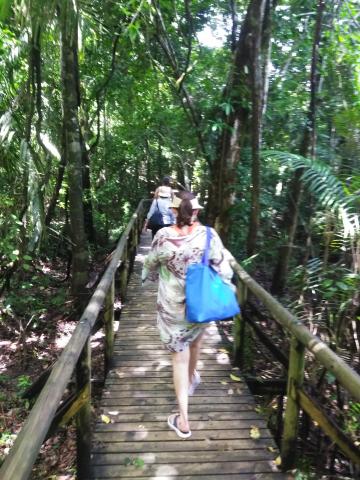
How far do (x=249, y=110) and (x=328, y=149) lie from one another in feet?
6.03

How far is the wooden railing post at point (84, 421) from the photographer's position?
8.58 feet

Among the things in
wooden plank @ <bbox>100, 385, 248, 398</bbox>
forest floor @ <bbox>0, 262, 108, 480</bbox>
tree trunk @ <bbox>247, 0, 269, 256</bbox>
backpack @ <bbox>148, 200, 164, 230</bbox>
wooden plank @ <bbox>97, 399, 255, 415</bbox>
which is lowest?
forest floor @ <bbox>0, 262, 108, 480</bbox>

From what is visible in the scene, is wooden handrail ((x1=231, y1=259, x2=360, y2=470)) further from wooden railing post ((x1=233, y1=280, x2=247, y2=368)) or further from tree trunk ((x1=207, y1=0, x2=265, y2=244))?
tree trunk ((x1=207, y1=0, x2=265, y2=244))

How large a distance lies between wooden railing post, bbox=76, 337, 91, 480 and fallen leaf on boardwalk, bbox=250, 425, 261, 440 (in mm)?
1217

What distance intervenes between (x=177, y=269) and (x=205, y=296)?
0.29 meters

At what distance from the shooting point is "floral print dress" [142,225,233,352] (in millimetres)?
2920

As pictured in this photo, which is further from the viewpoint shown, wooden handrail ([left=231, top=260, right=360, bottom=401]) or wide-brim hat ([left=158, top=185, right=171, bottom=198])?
wide-brim hat ([left=158, top=185, right=171, bottom=198])

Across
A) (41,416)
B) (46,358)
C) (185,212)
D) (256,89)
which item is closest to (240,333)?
(185,212)

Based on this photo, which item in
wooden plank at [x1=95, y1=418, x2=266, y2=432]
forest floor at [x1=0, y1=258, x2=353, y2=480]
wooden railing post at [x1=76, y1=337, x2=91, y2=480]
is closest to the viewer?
wooden railing post at [x1=76, y1=337, x2=91, y2=480]

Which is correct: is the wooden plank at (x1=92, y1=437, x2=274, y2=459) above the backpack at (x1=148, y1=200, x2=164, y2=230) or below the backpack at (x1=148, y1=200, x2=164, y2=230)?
below

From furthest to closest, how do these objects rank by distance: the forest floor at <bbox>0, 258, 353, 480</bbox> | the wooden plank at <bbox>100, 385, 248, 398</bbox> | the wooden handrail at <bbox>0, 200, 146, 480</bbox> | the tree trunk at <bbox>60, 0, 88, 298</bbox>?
the tree trunk at <bbox>60, 0, 88, 298</bbox>, the forest floor at <bbox>0, 258, 353, 480</bbox>, the wooden plank at <bbox>100, 385, 248, 398</bbox>, the wooden handrail at <bbox>0, 200, 146, 480</bbox>

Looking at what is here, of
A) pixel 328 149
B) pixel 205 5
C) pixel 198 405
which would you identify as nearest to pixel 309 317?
pixel 198 405

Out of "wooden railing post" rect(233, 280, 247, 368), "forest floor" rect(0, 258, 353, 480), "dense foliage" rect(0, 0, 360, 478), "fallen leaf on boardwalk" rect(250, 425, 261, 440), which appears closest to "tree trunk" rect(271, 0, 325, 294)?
"dense foliage" rect(0, 0, 360, 478)

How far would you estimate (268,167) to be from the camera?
7.70 metres
